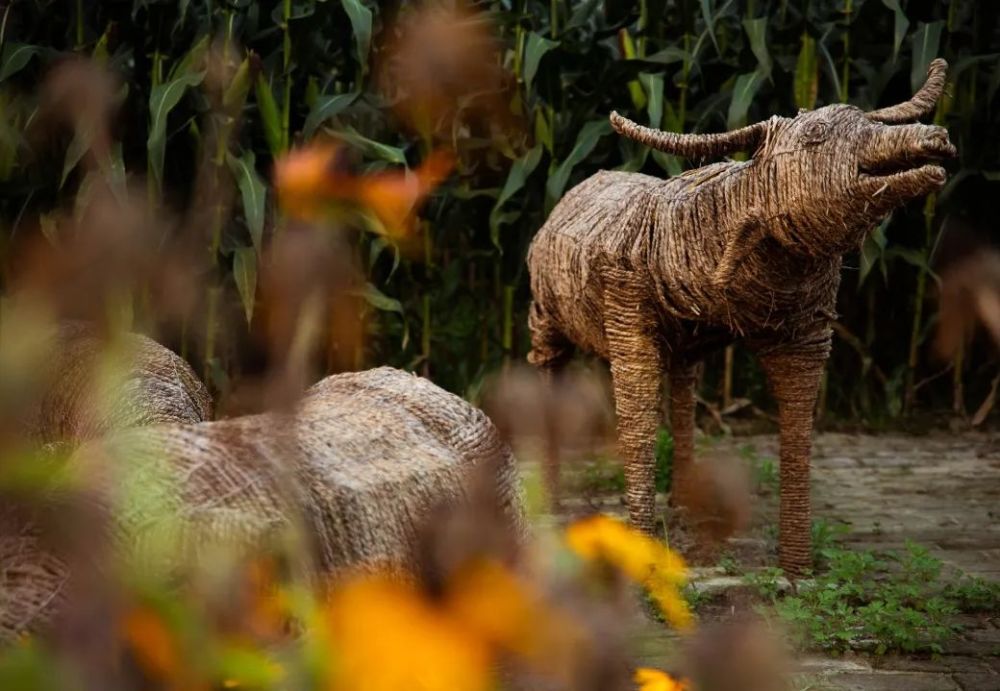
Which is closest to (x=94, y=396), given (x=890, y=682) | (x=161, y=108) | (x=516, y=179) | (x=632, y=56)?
(x=890, y=682)

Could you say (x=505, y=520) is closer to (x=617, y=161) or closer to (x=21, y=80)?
(x=617, y=161)

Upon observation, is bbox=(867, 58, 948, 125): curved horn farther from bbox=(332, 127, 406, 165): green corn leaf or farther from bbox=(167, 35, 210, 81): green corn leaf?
bbox=(167, 35, 210, 81): green corn leaf

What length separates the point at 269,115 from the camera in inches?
185

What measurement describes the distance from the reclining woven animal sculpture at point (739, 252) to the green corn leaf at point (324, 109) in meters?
1.36

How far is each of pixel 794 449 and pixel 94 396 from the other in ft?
6.80

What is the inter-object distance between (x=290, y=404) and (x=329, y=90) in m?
4.30

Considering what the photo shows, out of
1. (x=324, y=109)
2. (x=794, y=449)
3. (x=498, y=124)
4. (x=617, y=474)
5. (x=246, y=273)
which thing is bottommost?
(x=617, y=474)

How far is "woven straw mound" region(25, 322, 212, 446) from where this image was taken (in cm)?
220

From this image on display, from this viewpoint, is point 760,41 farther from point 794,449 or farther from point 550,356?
point 794,449

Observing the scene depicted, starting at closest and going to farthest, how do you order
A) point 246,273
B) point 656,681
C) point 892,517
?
point 656,681 < point 892,517 < point 246,273

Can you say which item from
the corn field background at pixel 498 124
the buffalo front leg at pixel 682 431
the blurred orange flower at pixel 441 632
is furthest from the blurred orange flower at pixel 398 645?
the corn field background at pixel 498 124

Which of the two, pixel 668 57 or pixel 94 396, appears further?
pixel 668 57

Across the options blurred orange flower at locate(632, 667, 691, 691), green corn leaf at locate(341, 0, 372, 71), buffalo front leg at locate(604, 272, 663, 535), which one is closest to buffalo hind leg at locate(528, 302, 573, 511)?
buffalo front leg at locate(604, 272, 663, 535)

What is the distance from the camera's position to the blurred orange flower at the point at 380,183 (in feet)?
15.0
